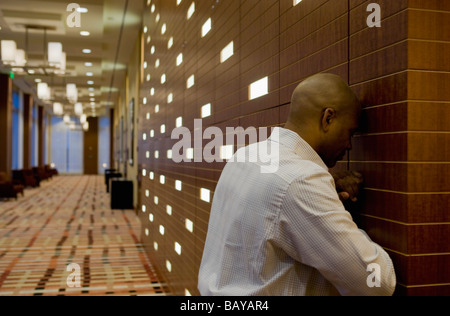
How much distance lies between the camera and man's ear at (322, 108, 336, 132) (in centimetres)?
115

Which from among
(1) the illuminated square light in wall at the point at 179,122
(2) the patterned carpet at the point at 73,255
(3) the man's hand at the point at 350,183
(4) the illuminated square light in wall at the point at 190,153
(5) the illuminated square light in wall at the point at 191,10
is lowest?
(2) the patterned carpet at the point at 73,255

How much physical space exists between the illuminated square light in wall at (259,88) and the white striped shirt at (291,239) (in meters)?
0.80

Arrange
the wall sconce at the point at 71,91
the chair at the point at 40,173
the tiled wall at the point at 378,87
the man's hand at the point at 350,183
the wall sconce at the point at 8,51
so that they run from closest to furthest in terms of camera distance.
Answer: the tiled wall at the point at 378,87
the man's hand at the point at 350,183
the wall sconce at the point at 8,51
the wall sconce at the point at 71,91
the chair at the point at 40,173

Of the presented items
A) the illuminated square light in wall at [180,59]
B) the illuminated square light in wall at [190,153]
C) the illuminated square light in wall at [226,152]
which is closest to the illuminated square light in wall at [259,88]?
the illuminated square light in wall at [226,152]

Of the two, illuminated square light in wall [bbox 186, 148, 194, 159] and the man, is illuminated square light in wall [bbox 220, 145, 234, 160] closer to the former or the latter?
illuminated square light in wall [bbox 186, 148, 194, 159]

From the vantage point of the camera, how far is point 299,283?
3.47 ft

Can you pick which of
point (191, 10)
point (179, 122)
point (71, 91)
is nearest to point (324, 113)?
point (191, 10)

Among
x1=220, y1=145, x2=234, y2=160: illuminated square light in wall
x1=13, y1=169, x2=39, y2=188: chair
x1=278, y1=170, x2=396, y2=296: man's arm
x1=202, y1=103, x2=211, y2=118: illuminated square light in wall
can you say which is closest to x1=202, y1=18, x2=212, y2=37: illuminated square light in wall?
x1=202, y1=103, x2=211, y2=118: illuminated square light in wall

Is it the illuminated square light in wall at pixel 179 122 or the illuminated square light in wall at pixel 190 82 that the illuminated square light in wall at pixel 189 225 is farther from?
the illuminated square light in wall at pixel 190 82

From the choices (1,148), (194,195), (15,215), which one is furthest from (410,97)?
(1,148)

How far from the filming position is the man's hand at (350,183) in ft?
4.02

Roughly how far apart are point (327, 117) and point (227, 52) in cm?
139

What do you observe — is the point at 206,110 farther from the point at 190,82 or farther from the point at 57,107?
the point at 57,107
